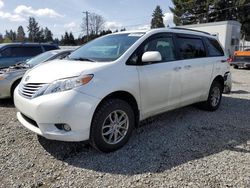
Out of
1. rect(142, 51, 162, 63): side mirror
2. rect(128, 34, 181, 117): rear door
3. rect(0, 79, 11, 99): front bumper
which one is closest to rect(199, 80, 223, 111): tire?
rect(128, 34, 181, 117): rear door

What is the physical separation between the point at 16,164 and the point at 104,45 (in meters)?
2.35

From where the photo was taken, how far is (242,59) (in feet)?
57.3

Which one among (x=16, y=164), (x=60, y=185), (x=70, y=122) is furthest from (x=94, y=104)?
(x=16, y=164)

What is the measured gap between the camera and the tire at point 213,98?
600 cm

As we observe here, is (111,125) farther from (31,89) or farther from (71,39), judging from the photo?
(71,39)

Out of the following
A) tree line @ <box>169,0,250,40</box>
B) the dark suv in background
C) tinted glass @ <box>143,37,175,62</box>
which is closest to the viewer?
tinted glass @ <box>143,37,175,62</box>

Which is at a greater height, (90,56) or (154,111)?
(90,56)

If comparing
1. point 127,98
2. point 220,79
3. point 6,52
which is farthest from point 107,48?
point 6,52

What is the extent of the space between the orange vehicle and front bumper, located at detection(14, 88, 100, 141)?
16.1 meters

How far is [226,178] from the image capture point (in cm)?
321

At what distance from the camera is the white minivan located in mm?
3373

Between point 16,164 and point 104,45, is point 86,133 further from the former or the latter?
point 104,45

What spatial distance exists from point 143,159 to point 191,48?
8.82 feet

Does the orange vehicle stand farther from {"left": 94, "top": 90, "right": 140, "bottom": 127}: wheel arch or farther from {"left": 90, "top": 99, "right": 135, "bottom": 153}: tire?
{"left": 90, "top": 99, "right": 135, "bottom": 153}: tire
